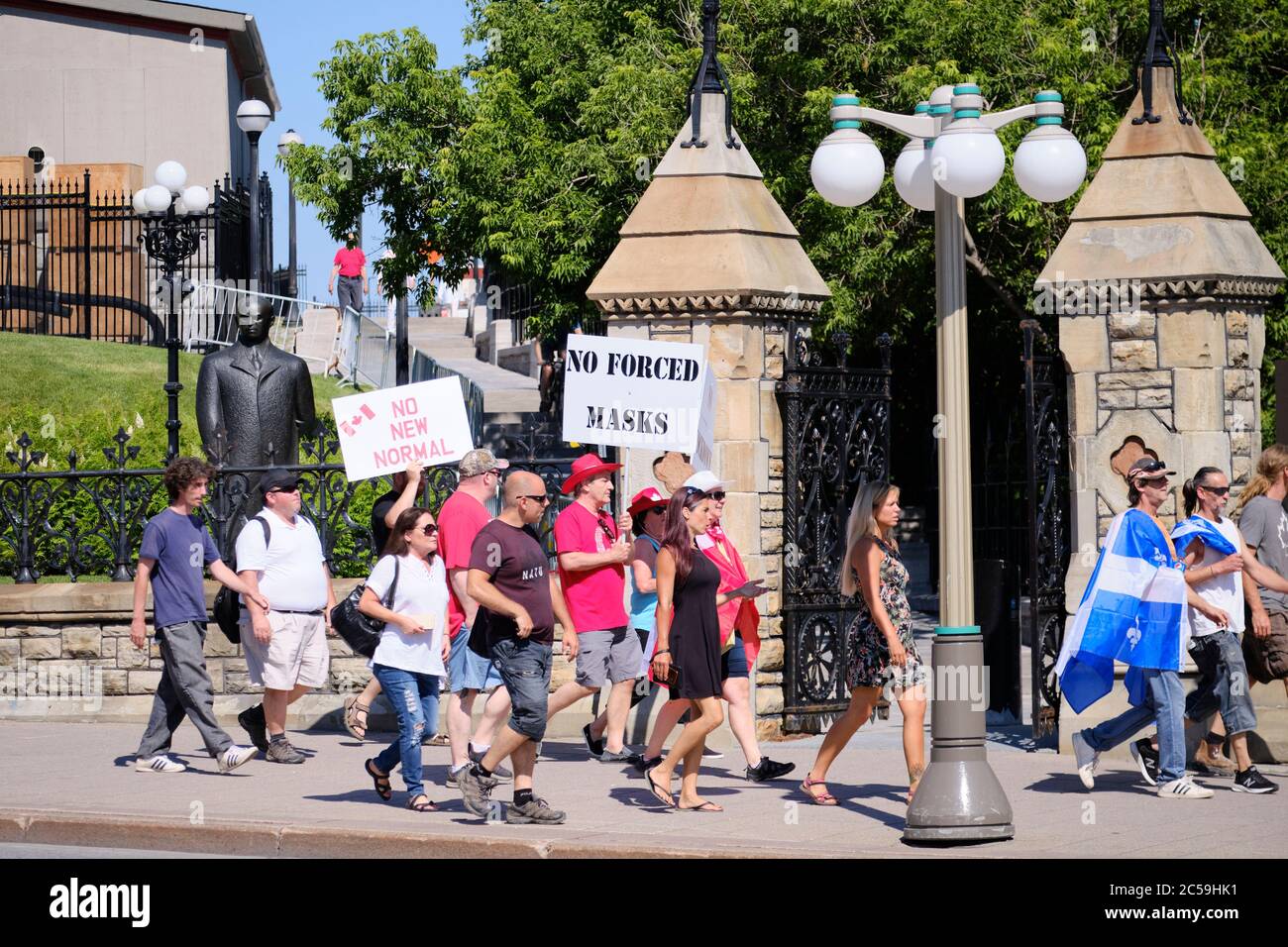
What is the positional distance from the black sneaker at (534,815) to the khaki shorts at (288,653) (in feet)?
8.52

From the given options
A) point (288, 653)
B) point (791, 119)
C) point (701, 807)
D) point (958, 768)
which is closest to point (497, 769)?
point (701, 807)

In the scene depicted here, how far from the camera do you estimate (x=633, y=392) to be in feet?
39.2

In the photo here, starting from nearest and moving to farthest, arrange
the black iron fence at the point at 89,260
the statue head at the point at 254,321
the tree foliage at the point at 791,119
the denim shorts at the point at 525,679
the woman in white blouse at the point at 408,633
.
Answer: the denim shorts at the point at 525,679 → the woman in white blouse at the point at 408,633 → the statue head at the point at 254,321 → the tree foliage at the point at 791,119 → the black iron fence at the point at 89,260

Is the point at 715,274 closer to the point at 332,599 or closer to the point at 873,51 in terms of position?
the point at 332,599

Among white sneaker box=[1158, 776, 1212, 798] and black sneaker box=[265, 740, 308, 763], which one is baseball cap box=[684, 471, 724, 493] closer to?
white sneaker box=[1158, 776, 1212, 798]

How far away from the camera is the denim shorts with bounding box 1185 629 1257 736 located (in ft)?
34.2

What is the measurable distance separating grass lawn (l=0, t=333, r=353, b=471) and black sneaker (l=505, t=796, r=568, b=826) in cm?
736

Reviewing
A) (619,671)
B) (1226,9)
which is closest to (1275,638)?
(619,671)

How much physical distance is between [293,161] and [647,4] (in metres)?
6.29

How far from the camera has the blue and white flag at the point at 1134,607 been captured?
10.1m

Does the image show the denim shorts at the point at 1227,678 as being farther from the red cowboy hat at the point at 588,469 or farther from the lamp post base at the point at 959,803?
the red cowboy hat at the point at 588,469

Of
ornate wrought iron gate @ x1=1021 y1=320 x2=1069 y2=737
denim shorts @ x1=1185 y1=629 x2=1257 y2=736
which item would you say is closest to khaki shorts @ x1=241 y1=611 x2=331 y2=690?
ornate wrought iron gate @ x1=1021 y1=320 x2=1069 y2=737

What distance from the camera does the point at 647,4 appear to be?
97.6 ft

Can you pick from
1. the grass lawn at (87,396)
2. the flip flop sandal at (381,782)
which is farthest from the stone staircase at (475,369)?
the flip flop sandal at (381,782)
